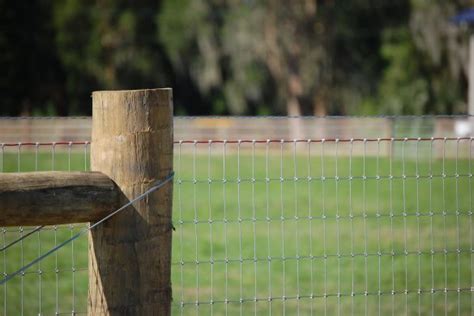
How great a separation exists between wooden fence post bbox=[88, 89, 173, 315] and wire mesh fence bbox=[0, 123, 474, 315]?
0.38 metres

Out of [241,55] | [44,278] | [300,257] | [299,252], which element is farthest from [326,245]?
[241,55]

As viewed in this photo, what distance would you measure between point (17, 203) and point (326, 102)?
36581mm

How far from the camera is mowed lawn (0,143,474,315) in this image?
5090 millimetres

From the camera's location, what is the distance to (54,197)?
357 cm

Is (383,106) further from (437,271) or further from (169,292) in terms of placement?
(169,292)

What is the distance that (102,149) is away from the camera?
3719mm

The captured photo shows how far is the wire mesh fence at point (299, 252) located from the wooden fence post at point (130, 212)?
38 cm

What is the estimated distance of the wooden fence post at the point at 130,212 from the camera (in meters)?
3.67

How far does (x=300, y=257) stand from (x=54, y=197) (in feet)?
5.40

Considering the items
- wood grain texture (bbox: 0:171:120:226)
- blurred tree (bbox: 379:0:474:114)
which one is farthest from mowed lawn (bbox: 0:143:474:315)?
blurred tree (bbox: 379:0:474:114)

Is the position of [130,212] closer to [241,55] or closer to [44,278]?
[44,278]

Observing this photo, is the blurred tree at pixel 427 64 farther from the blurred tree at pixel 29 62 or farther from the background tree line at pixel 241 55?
the blurred tree at pixel 29 62

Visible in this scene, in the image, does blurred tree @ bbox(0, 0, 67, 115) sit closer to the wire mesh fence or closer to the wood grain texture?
the wire mesh fence

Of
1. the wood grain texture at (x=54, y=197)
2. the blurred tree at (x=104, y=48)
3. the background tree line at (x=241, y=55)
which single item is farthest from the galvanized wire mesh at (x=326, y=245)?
the blurred tree at (x=104, y=48)
